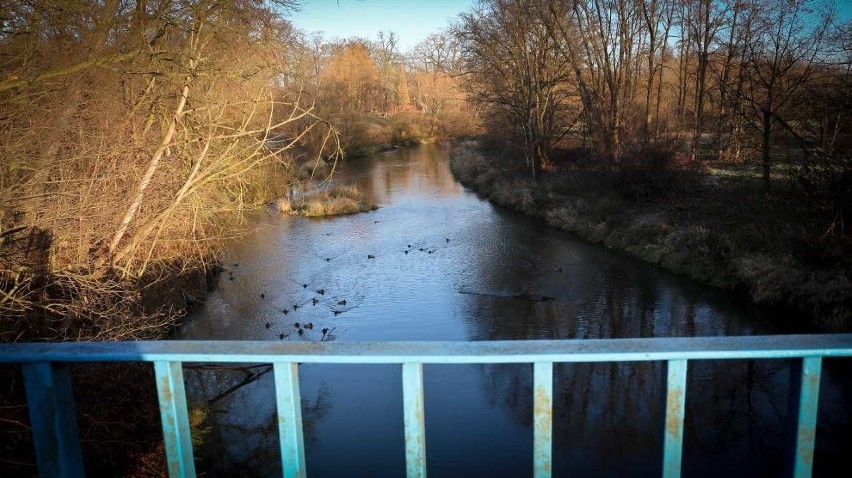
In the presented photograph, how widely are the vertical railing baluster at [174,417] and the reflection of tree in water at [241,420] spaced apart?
19.3ft

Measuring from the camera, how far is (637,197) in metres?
19.5

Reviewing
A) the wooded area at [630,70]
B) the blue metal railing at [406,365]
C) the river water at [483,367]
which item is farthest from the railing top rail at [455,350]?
the wooded area at [630,70]

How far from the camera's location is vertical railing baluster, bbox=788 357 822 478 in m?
1.74

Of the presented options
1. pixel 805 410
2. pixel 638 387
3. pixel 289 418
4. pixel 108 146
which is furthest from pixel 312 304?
pixel 805 410

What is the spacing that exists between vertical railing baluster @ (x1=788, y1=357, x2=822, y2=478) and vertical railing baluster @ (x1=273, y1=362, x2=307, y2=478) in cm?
149

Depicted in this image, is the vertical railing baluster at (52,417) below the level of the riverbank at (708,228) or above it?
above

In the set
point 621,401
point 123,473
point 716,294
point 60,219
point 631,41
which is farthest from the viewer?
point 631,41

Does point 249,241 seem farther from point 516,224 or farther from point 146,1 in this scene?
point 146,1

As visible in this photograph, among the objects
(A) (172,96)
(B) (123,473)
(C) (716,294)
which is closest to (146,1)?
(A) (172,96)

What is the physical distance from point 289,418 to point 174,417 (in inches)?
15.6

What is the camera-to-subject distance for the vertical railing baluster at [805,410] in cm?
174

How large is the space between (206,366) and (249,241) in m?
12.0

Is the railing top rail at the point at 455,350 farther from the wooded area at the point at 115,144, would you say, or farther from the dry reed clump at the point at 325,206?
the dry reed clump at the point at 325,206

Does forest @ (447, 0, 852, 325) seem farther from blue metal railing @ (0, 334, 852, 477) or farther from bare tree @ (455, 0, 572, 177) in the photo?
blue metal railing @ (0, 334, 852, 477)
